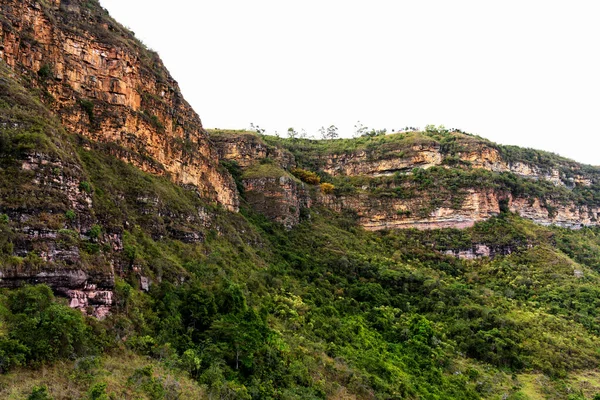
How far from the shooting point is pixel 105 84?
4041cm

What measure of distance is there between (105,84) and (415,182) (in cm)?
5253

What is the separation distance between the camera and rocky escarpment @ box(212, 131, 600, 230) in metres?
70.8

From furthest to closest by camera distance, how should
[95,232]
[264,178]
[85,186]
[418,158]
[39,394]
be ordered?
[418,158]
[264,178]
[85,186]
[95,232]
[39,394]

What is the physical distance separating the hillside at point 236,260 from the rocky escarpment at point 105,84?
18 cm

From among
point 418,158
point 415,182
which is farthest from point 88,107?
point 418,158

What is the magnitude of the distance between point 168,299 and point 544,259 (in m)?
52.3

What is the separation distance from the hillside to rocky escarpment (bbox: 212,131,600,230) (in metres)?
0.36

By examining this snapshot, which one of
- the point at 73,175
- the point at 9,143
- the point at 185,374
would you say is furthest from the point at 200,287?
the point at 9,143

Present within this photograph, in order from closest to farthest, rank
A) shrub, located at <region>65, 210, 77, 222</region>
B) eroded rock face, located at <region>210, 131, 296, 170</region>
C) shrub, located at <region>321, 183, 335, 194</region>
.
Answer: shrub, located at <region>65, 210, 77, 222</region>
eroded rock face, located at <region>210, 131, 296, 170</region>
shrub, located at <region>321, 183, 335, 194</region>

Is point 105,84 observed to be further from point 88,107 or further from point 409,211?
point 409,211

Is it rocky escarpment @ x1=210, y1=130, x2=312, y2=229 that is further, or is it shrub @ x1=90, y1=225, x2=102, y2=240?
rocky escarpment @ x1=210, y1=130, x2=312, y2=229

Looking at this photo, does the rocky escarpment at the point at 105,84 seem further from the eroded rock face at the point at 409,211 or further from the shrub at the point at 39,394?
the eroded rock face at the point at 409,211

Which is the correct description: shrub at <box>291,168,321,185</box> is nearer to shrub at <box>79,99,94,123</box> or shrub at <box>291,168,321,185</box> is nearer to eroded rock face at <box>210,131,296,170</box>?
eroded rock face at <box>210,131,296,170</box>

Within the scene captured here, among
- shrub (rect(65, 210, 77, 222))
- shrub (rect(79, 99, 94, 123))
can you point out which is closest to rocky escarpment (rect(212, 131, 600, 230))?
A: shrub (rect(79, 99, 94, 123))
